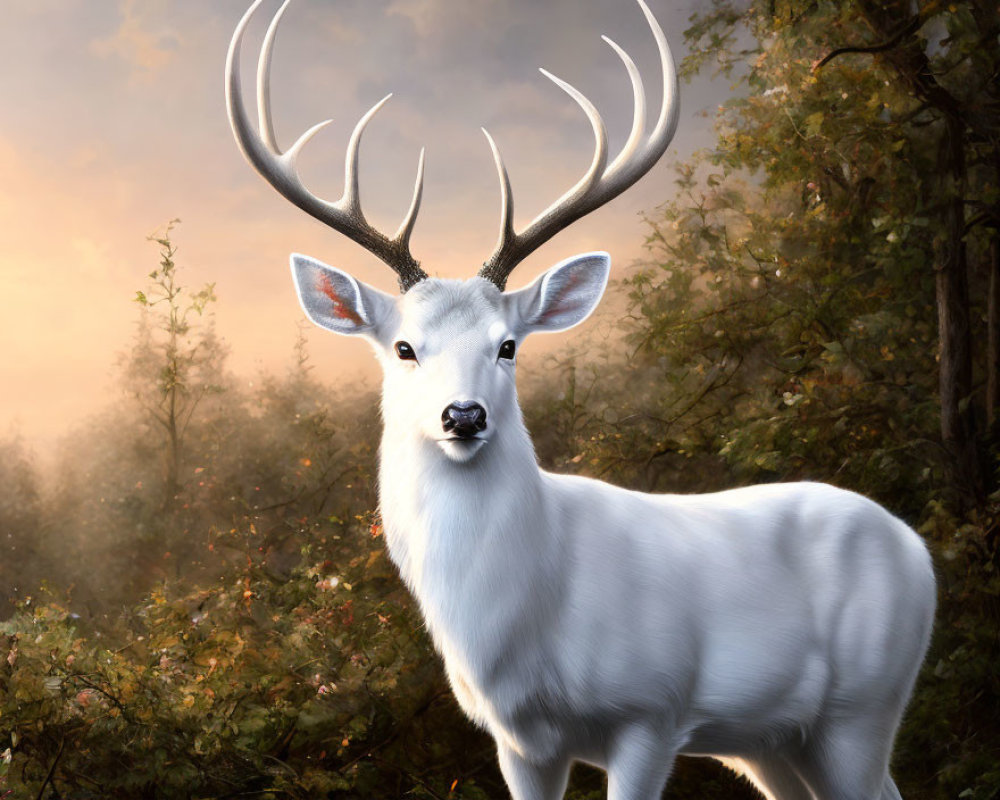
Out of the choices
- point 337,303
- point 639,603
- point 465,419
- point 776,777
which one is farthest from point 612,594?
point 337,303

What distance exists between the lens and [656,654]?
10.4 feet

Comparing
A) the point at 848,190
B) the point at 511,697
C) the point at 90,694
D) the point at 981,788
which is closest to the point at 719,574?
the point at 511,697

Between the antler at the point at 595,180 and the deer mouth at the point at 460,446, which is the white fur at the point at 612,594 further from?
the antler at the point at 595,180

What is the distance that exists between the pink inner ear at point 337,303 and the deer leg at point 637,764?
4.80 feet

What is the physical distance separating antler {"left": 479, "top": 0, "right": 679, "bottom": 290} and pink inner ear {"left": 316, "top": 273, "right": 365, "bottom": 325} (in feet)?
1.34

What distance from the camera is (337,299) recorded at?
3342 mm

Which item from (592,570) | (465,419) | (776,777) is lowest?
(776,777)

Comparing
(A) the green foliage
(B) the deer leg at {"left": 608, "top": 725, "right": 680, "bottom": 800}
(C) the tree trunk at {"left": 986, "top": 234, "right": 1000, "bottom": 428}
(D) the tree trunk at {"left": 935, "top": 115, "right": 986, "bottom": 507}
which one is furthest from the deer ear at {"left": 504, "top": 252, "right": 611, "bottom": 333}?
(C) the tree trunk at {"left": 986, "top": 234, "right": 1000, "bottom": 428}

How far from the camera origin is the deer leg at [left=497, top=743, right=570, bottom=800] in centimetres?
331

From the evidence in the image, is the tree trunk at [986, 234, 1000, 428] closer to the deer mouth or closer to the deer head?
the deer head

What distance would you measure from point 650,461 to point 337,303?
10.3 ft

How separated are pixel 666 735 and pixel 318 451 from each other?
4.49 meters

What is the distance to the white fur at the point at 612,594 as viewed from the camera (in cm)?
313

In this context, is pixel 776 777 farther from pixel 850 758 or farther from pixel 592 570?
pixel 592 570
